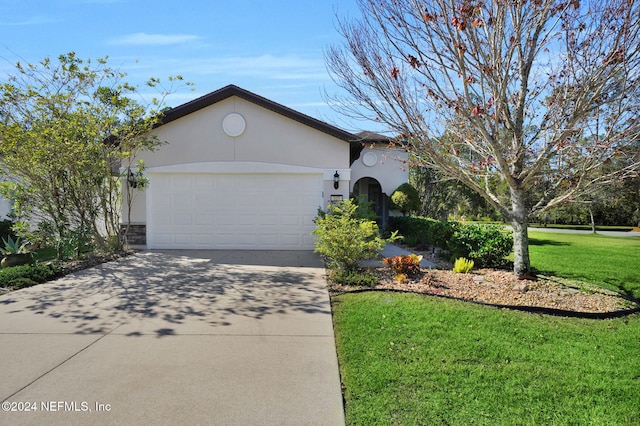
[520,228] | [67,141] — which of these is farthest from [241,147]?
[520,228]

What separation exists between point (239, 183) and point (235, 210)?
2.63ft

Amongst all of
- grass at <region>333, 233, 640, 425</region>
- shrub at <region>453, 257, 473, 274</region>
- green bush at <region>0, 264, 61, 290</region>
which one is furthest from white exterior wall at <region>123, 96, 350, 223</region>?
grass at <region>333, 233, 640, 425</region>

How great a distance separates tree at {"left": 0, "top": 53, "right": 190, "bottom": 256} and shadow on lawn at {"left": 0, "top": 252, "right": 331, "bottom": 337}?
6.36 feet

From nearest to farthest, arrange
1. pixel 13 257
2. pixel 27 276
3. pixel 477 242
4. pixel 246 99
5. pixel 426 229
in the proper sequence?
pixel 27 276 < pixel 477 242 < pixel 13 257 < pixel 246 99 < pixel 426 229

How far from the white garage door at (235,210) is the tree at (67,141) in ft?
5.02

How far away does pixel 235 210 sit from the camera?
11.3 m

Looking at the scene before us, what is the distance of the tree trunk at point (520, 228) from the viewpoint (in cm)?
691

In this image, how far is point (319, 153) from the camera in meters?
11.2

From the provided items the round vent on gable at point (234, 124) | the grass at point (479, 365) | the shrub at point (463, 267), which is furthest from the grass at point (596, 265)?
the round vent on gable at point (234, 124)

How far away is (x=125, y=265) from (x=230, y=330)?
5325mm

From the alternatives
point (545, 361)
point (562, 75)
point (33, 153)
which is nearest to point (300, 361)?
point (545, 361)

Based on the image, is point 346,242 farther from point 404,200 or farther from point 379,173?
point 379,173

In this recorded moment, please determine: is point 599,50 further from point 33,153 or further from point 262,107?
point 33,153

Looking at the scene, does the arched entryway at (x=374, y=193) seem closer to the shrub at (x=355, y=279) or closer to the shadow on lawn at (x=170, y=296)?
the shadow on lawn at (x=170, y=296)
